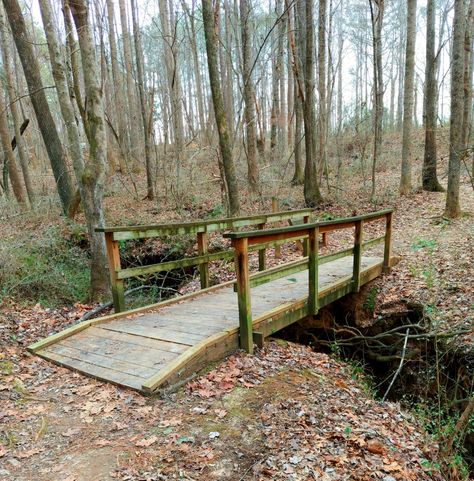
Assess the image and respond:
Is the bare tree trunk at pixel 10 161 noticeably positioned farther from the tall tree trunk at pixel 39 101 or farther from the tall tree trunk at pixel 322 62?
the tall tree trunk at pixel 322 62

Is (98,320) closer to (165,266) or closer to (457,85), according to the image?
(165,266)

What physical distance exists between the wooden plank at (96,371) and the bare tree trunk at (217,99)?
6361 mm

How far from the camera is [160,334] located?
4.51 meters

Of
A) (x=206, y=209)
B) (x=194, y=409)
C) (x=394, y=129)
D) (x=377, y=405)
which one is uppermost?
(x=394, y=129)

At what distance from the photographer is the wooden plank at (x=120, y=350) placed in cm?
392

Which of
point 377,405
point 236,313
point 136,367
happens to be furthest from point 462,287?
point 136,367

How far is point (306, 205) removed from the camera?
1222 cm

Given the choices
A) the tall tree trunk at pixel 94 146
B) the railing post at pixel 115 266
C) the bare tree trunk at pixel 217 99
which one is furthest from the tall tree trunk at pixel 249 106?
the railing post at pixel 115 266

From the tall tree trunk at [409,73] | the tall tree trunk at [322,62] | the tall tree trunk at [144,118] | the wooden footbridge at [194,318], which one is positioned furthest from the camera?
the tall tree trunk at [144,118]

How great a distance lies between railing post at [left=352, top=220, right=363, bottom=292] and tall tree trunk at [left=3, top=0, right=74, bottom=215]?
8.76m

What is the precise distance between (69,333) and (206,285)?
260 cm

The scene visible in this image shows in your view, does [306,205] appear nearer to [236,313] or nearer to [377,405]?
[236,313]

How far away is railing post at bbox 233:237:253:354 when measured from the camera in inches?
166

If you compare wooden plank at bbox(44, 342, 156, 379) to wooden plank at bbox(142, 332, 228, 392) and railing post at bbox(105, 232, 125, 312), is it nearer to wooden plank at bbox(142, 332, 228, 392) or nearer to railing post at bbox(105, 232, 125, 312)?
wooden plank at bbox(142, 332, 228, 392)
